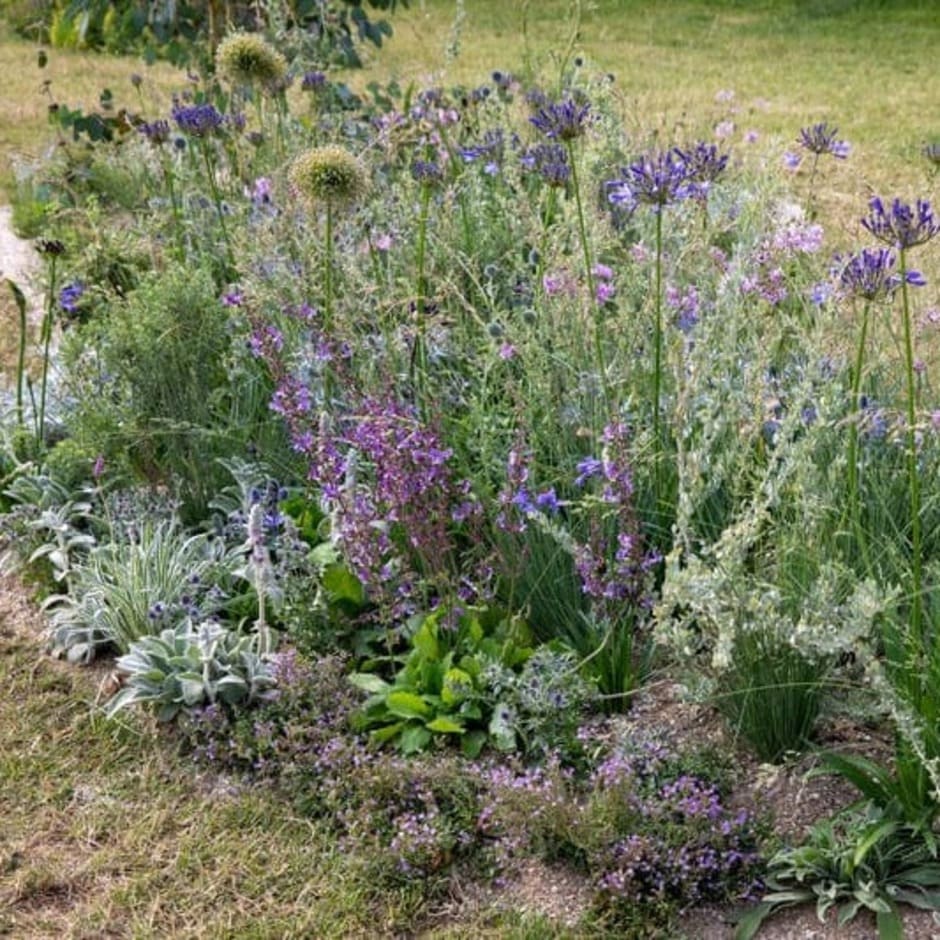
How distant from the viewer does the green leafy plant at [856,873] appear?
253 cm

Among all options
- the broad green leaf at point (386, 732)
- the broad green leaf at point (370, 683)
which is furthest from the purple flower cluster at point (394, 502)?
the broad green leaf at point (386, 732)

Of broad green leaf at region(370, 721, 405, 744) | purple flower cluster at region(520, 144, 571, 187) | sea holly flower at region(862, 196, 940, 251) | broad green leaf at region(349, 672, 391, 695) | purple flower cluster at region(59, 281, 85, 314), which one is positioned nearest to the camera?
sea holly flower at region(862, 196, 940, 251)

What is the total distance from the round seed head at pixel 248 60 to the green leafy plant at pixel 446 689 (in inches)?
76.5

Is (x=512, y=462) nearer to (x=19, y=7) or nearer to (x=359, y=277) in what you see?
(x=359, y=277)

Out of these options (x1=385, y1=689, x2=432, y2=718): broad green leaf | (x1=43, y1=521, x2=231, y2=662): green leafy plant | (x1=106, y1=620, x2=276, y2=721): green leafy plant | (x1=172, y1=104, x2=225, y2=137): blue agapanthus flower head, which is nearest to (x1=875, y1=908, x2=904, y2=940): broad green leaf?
(x1=385, y1=689, x2=432, y2=718): broad green leaf

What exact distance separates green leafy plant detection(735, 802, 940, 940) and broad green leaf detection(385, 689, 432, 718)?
0.82 metres

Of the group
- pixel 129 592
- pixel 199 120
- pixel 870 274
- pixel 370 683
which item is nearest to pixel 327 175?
pixel 199 120

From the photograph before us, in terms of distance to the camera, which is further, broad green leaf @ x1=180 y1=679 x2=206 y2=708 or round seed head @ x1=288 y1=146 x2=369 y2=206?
round seed head @ x1=288 y1=146 x2=369 y2=206

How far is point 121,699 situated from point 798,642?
1.59 metres

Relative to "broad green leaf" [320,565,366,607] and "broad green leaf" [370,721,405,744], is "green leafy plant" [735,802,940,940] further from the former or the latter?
"broad green leaf" [320,565,366,607]

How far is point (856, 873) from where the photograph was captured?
8.43ft

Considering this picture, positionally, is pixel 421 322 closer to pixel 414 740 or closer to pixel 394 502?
pixel 394 502

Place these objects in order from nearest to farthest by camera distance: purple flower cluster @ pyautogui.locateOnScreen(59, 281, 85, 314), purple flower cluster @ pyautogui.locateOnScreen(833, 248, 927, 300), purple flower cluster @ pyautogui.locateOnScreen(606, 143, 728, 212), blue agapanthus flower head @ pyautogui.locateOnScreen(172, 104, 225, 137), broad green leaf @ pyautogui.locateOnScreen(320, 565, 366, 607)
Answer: purple flower cluster @ pyautogui.locateOnScreen(833, 248, 927, 300), purple flower cluster @ pyautogui.locateOnScreen(606, 143, 728, 212), broad green leaf @ pyautogui.locateOnScreen(320, 565, 366, 607), blue agapanthus flower head @ pyautogui.locateOnScreen(172, 104, 225, 137), purple flower cluster @ pyautogui.locateOnScreen(59, 281, 85, 314)

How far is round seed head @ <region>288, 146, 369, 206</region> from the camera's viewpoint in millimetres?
3469
